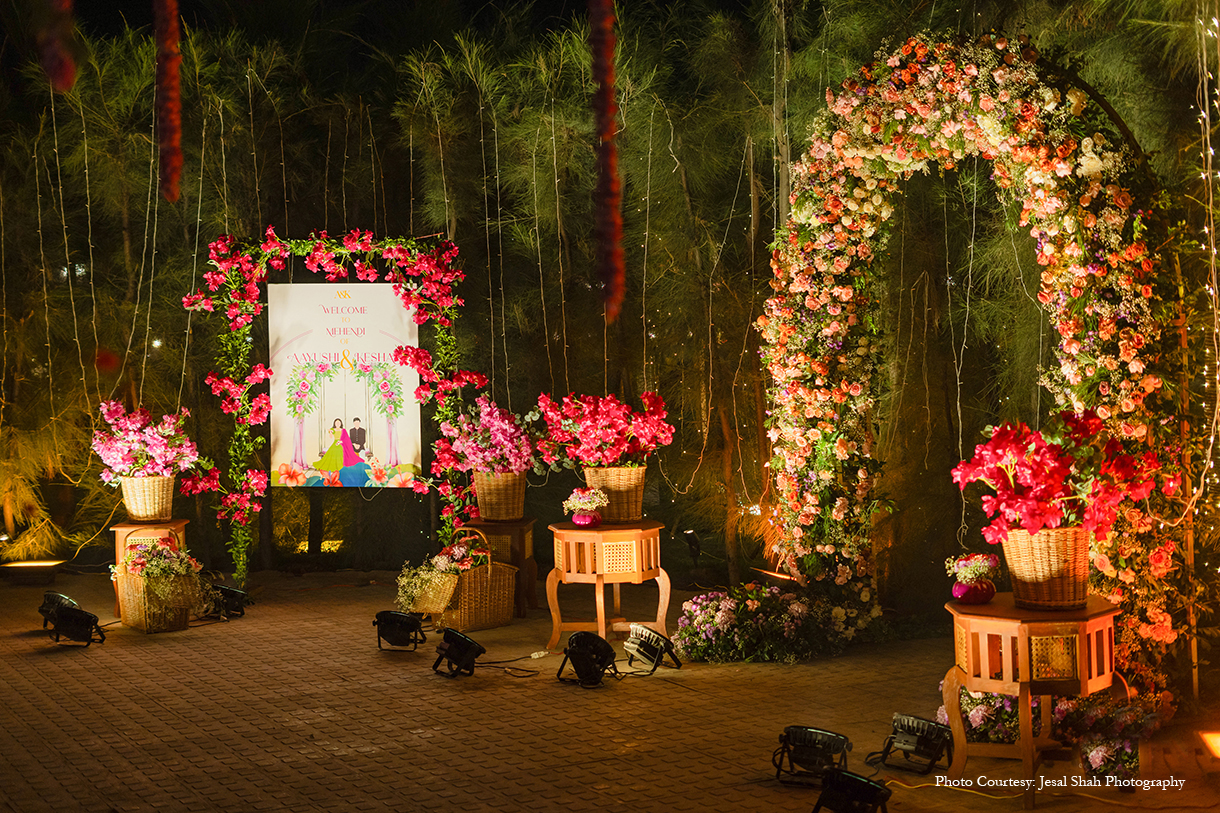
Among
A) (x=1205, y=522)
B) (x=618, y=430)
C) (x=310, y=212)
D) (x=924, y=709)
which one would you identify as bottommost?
(x=924, y=709)

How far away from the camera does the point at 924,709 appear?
233 inches

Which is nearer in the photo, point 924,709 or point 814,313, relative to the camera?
point 924,709

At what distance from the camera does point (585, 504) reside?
7.36 metres

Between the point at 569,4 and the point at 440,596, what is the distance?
242 inches

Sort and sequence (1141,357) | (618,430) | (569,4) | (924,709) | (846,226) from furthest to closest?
(569,4) → (618,430) → (846,226) → (924,709) → (1141,357)

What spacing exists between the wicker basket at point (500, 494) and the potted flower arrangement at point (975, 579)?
14.1 ft

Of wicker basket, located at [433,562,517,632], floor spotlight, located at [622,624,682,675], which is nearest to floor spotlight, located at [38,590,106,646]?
wicker basket, located at [433,562,517,632]

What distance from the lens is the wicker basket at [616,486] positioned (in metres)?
7.58

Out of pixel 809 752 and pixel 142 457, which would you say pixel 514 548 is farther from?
pixel 809 752

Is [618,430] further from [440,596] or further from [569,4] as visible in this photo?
[569,4]

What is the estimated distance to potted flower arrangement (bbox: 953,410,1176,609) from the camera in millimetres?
4621

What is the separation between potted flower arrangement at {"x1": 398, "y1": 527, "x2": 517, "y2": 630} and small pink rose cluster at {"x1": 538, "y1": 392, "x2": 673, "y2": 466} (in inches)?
44.1

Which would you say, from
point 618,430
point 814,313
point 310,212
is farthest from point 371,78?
point 814,313

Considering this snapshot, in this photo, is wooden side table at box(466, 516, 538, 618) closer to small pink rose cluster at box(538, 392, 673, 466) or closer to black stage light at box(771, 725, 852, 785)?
small pink rose cluster at box(538, 392, 673, 466)
